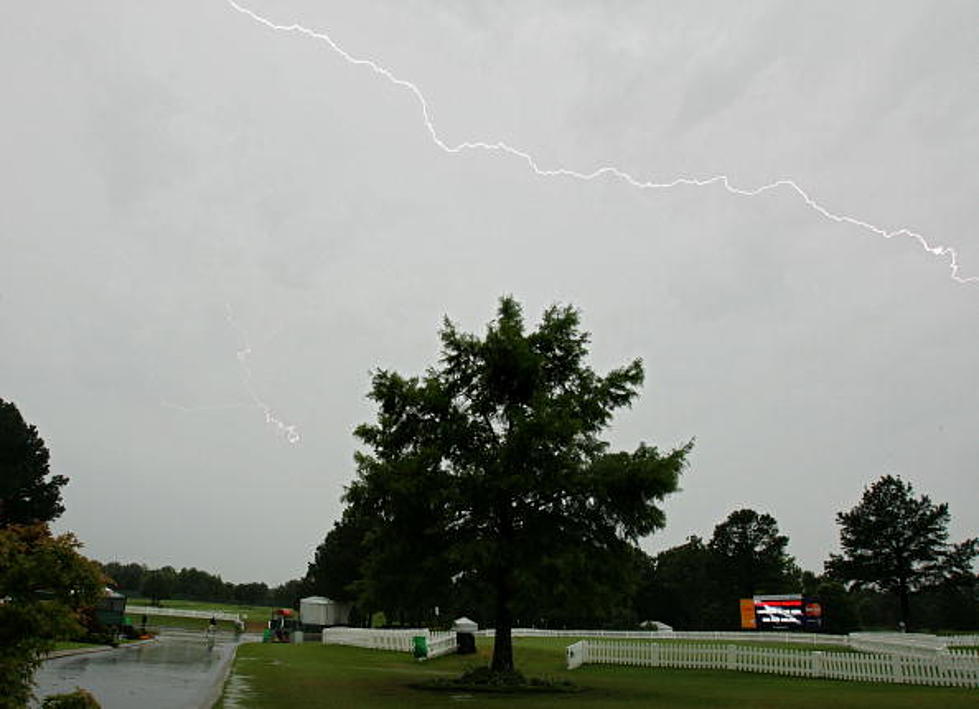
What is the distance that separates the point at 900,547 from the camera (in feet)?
258

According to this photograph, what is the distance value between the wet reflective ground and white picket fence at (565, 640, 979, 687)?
47.7 ft

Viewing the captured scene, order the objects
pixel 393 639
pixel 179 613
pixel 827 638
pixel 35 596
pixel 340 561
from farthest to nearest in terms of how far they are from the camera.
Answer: pixel 179 613
pixel 340 561
pixel 827 638
pixel 393 639
pixel 35 596

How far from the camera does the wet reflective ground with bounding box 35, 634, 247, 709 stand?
1706 cm

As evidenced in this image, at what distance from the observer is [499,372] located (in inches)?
950

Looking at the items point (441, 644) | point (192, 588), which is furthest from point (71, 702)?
point (192, 588)

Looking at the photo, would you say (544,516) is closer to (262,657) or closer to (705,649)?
(705,649)

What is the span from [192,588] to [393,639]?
14841 centimetres

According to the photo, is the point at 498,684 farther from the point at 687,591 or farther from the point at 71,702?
the point at 687,591

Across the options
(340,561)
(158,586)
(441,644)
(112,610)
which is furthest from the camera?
(158,586)

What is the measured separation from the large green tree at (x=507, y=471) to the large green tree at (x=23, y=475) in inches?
1640

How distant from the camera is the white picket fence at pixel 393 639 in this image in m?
37.5

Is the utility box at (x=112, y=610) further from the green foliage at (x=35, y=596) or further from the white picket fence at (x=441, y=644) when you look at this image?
the green foliage at (x=35, y=596)

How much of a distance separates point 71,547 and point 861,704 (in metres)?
17.4

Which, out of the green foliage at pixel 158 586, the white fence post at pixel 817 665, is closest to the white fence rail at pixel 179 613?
the green foliage at pixel 158 586
